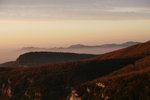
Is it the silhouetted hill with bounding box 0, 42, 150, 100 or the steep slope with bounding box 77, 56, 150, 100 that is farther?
the silhouetted hill with bounding box 0, 42, 150, 100

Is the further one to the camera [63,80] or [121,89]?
[63,80]

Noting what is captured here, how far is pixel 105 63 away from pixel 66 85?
30.8 metres

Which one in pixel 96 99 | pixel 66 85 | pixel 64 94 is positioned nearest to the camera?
pixel 96 99

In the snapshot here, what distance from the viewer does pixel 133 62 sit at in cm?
15288

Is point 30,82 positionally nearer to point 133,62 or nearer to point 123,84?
point 133,62

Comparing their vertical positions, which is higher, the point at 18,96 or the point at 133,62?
the point at 133,62

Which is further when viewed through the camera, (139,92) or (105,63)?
(105,63)

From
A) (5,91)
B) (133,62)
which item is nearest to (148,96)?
(133,62)

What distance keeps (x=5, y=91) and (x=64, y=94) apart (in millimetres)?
38974

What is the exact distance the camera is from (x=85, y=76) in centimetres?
14188

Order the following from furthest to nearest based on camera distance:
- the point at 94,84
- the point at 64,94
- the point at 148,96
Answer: the point at 64,94 < the point at 94,84 < the point at 148,96

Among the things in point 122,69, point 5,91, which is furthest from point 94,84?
point 5,91

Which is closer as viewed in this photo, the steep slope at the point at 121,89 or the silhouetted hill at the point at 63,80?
the steep slope at the point at 121,89

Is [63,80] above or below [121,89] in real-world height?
below
